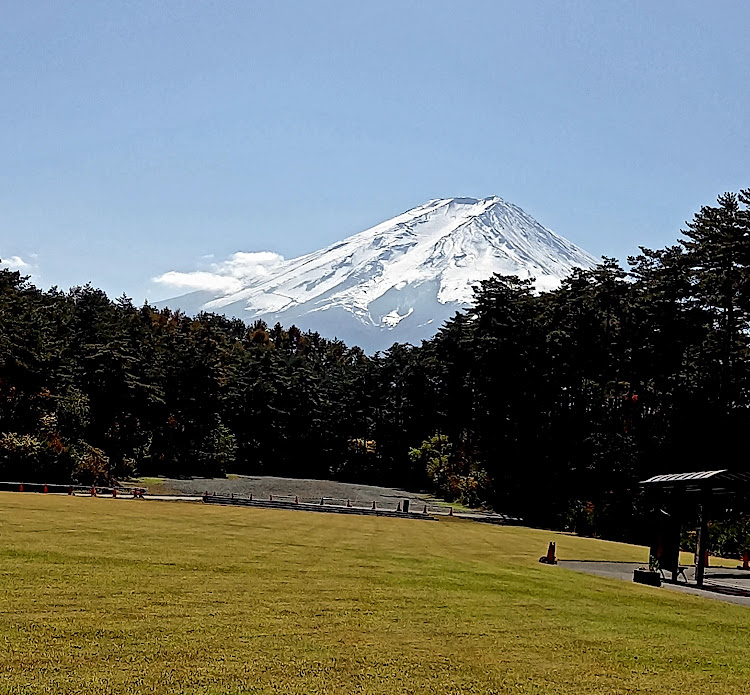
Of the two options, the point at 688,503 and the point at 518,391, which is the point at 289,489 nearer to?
the point at 518,391

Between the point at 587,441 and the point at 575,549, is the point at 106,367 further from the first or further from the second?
the point at 575,549

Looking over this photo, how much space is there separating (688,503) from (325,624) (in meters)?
14.1

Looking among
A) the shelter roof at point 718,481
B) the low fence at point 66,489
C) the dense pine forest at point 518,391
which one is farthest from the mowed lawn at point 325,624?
the low fence at point 66,489

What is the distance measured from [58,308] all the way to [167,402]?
12604 mm

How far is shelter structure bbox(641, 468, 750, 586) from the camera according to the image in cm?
2081

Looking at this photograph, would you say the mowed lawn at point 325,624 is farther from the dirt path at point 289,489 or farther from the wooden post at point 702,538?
the dirt path at point 289,489

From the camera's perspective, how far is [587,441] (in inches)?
1866

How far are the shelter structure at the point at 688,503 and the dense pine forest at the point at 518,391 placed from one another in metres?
18.5

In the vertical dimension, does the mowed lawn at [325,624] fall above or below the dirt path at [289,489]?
above

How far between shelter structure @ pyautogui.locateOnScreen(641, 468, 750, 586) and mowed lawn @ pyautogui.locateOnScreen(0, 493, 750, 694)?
7.76ft

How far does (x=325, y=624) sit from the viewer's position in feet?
38.7

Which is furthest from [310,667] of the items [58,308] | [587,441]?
[58,308]

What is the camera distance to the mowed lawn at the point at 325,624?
9.06 m

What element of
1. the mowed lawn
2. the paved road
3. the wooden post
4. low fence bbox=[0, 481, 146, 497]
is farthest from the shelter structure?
low fence bbox=[0, 481, 146, 497]
